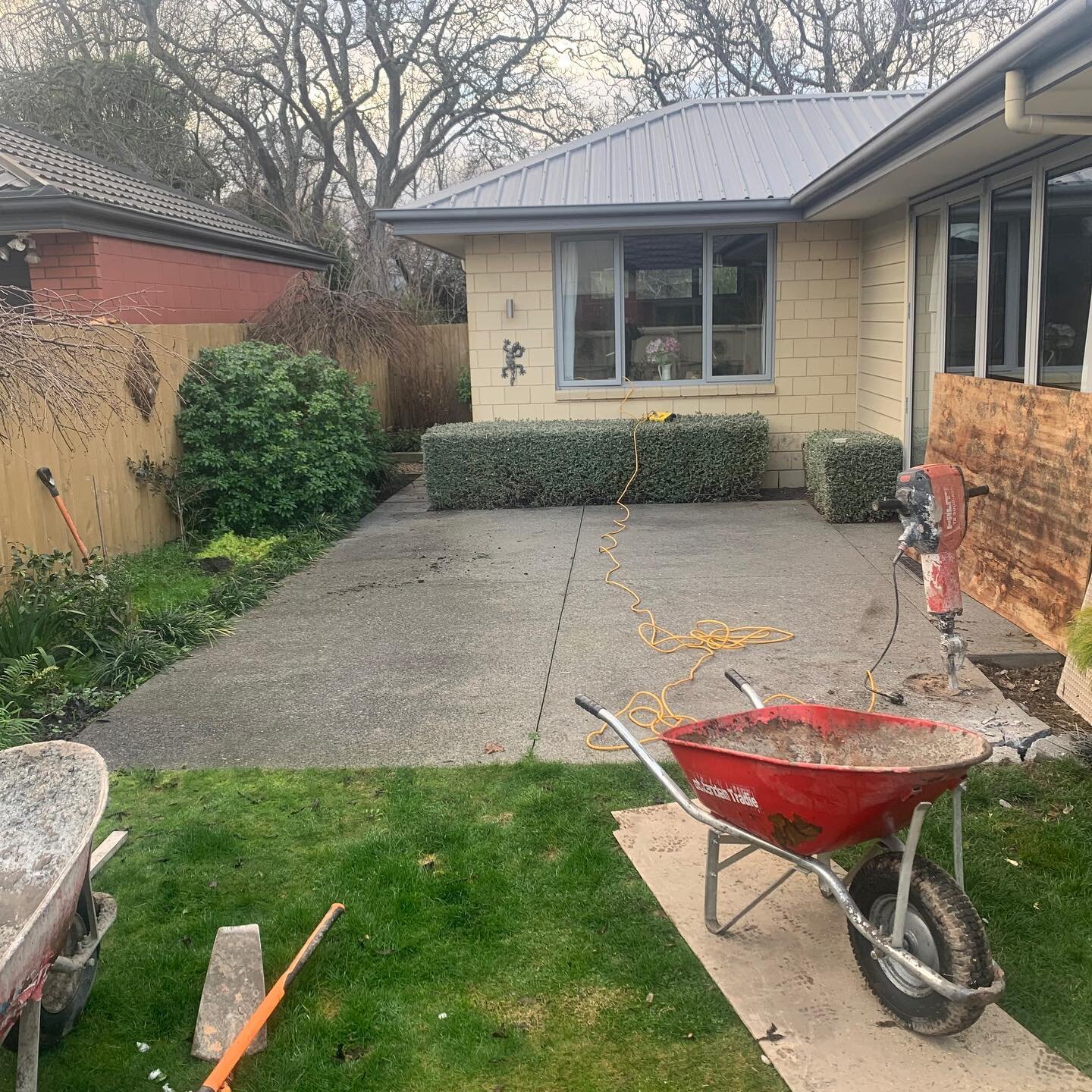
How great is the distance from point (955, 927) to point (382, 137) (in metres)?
26.7

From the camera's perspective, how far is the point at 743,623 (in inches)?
258

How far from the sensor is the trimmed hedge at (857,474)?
379 inches

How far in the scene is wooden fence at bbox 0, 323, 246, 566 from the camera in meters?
7.00

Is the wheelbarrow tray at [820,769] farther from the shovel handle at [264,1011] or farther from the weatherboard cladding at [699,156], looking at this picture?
the weatherboard cladding at [699,156]

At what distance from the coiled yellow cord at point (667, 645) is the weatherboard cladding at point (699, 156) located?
478 cm

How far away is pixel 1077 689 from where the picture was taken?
4781 millimetres

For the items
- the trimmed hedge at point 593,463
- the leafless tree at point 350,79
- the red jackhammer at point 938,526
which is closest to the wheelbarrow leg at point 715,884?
the red jackhammer at point 938,526

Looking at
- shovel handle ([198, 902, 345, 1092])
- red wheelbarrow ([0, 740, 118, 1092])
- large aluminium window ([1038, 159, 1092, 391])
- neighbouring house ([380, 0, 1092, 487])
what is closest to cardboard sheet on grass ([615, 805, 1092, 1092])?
shovel handle ([198, 902, 345, 1092])

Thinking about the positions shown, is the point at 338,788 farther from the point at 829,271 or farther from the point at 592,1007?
the point at 829,271

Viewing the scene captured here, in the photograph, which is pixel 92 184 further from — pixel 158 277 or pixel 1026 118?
pixel 1026 118

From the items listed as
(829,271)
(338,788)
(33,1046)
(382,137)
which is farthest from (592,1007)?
(382,137)

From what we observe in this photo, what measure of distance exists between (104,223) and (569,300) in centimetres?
512

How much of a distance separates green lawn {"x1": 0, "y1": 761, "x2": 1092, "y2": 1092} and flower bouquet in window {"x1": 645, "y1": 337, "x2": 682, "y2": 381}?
7.92 meters

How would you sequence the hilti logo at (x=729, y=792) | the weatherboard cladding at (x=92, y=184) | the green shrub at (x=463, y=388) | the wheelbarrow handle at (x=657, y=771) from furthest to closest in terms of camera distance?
the green shrub at (x=463, y=388) < the weatherboard cladding at (x=92, y=184) < the wheelbarrow handle at (x=657, y=771) < the hilti logo at (x=729, y=792)
